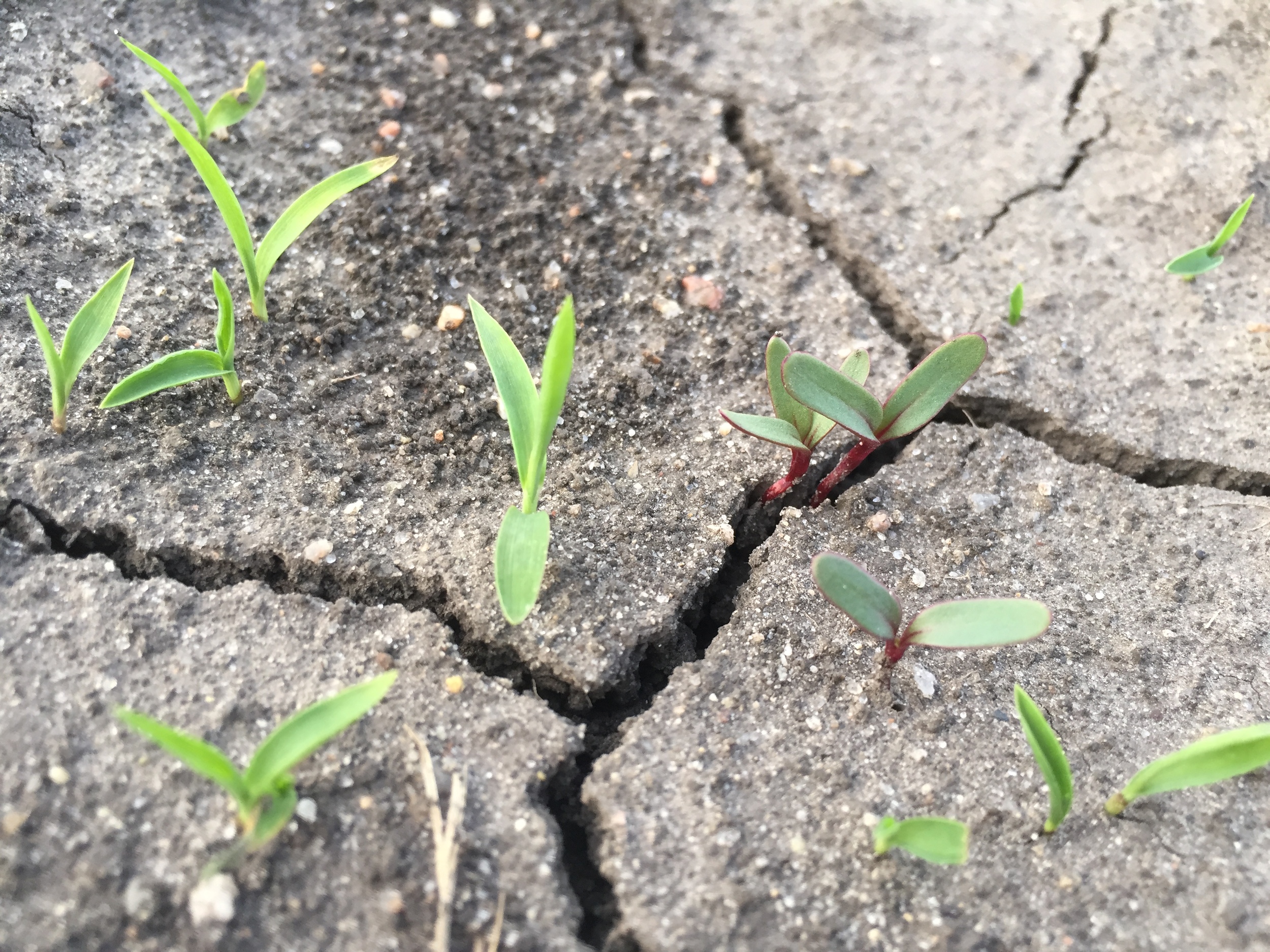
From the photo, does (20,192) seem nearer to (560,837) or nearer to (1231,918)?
(560,837)

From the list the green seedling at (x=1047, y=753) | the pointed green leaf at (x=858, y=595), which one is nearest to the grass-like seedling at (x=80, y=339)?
the pointed green leaf at (x=858, y=595)

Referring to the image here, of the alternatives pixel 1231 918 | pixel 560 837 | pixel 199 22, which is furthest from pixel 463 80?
pixel 1231 918

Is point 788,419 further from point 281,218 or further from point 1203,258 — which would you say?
point 1203,258

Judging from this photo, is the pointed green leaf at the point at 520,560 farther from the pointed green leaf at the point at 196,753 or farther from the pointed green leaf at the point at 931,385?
the pointed green leaf at the point at 931,385

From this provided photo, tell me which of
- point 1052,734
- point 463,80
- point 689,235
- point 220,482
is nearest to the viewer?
point 1052,734

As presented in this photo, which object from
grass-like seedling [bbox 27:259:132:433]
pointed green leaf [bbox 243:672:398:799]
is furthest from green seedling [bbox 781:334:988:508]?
grass-like seedling [bbox 27:259:132:433]
